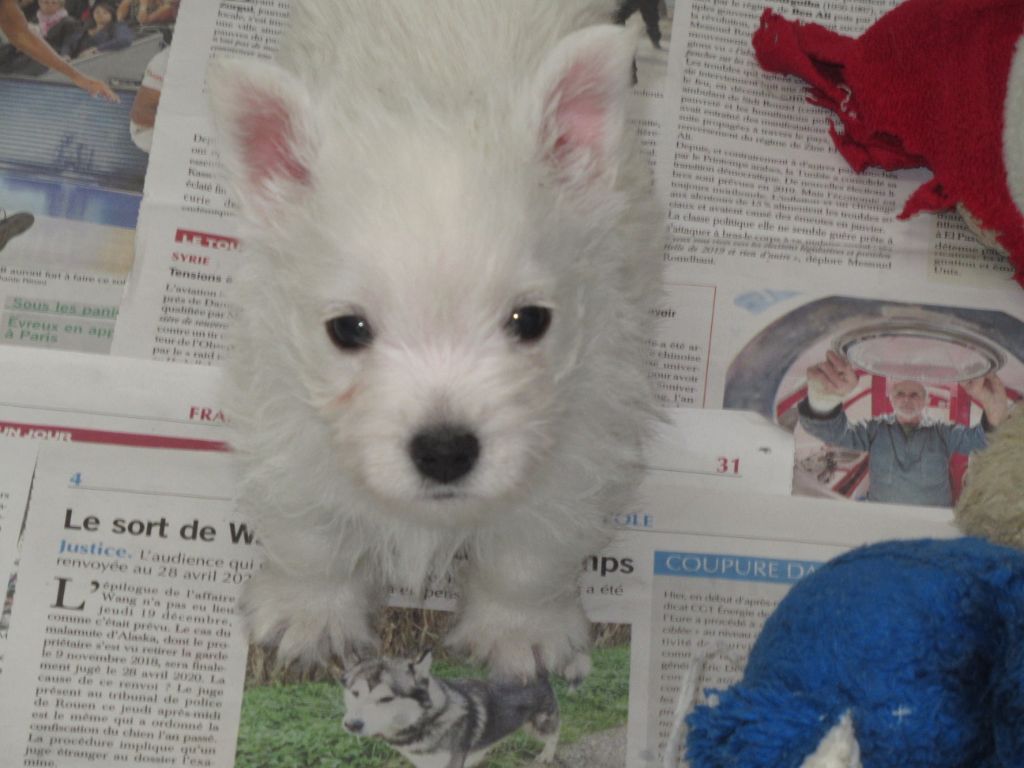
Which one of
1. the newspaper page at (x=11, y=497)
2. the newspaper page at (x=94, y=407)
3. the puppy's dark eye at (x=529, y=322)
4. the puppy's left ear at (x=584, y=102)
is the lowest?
the newspaper page at (x=11, y=497)

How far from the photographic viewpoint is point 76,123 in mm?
2535

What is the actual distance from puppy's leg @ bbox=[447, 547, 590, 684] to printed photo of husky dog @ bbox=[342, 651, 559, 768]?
40mm

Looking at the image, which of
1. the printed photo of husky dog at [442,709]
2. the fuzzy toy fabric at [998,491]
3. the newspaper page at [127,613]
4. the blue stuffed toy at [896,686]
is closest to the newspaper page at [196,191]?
the newspaper page at [127,613]

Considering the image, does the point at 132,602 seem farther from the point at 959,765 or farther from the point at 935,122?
the point at 935,122

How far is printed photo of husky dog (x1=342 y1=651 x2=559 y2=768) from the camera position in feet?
6.93

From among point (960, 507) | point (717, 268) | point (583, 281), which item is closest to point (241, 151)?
point (583, 281)

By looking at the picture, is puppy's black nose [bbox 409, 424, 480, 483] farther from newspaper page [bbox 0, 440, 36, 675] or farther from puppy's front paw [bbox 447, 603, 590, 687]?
newspaper page [bbox 0, 440, 36, 675]

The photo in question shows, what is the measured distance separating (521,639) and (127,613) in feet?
2.38

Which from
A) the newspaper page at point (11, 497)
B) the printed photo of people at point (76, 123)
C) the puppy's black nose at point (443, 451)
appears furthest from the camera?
the printed photo of people at point (76, 123)

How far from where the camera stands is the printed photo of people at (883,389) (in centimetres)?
239

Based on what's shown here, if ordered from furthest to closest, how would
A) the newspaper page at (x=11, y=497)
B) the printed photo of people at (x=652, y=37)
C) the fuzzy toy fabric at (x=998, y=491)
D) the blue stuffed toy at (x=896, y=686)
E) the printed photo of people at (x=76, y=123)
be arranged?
the printed photo of people at (x=652, y=37) → the printed photo of people at (x=76, y=123) → the newspaper page at (x=11, y=497) → the fuzzy toy fabric at (x=998, y=491) → the blue stuffed toy at (x=896, y=686)

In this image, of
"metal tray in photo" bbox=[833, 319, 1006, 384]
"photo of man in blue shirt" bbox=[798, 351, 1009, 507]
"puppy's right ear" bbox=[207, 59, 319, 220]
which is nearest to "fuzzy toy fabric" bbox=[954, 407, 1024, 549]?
"photo of man in blue shirt" bbox=[798, 351, 1009, 507]

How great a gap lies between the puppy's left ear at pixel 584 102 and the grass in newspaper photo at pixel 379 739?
36.5 inches

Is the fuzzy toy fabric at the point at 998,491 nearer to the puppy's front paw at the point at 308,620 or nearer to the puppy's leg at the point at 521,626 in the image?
the puppy's leg at the point at 521,626
